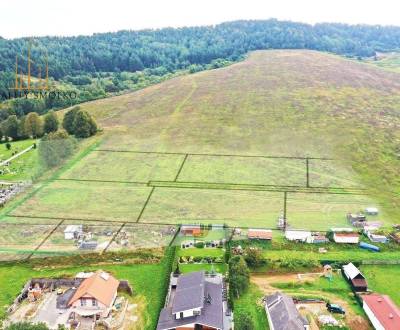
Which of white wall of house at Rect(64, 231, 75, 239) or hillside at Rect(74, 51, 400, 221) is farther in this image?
hillside at Rect(74, 51, 400, 221)

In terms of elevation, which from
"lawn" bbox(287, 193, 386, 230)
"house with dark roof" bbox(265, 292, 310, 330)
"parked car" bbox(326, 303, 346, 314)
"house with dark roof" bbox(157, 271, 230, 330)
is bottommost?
"lawn" bbox(287, 193, 386, 230)

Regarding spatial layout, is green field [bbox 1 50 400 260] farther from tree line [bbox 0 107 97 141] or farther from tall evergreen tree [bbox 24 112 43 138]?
tall evergreen tree [bbox 24 112 43 138]

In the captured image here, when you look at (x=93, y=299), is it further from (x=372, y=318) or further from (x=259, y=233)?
(x=372, y=318)

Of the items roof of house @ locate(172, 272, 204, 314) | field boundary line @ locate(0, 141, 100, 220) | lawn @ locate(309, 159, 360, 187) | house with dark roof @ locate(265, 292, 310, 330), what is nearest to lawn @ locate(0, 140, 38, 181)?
field boundary line @ locate(0, 141, 100, 220)

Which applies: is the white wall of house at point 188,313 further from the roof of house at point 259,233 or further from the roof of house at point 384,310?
the roof of house at point 259,233

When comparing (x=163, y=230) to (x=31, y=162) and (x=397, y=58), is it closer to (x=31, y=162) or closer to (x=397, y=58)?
(x=31, y=162)

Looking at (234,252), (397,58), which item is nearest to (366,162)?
(234,252)

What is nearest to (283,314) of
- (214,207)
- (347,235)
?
(347,235)
